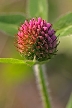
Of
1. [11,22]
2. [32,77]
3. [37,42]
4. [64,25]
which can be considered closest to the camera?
[37,42]

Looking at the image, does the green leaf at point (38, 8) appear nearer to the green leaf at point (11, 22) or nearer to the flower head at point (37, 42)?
the green leaf at point (11, 22)

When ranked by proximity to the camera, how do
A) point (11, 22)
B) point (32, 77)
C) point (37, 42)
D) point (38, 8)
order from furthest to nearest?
point (32, 77) < point (38, 8) < point (11, 22) < point (37, 42)

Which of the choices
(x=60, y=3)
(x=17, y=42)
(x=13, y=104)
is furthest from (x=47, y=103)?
(x=60, y=3)

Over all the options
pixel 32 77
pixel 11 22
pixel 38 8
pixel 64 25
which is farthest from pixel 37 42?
pixel 32 77

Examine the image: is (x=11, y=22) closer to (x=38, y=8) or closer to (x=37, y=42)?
(x=38, y=8)

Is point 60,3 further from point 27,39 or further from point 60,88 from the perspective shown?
point 27,39

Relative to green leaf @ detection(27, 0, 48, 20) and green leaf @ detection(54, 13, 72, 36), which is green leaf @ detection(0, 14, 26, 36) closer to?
green leaf @ detection(27, 0, 48, 20)

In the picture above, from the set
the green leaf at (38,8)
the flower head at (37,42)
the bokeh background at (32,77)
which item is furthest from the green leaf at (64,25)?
the bokeh background at (32,77)
